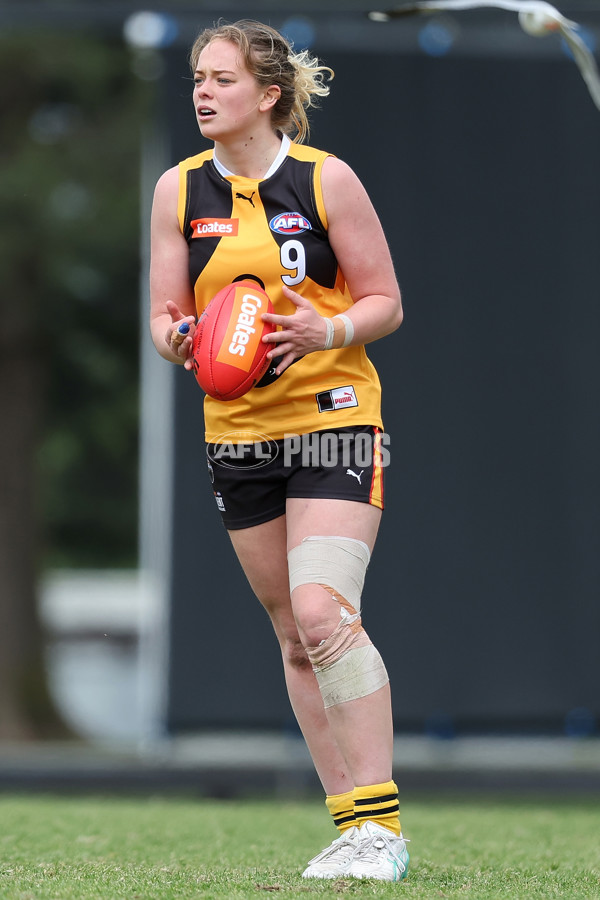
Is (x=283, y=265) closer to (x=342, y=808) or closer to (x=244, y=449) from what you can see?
(x=244, y=449)

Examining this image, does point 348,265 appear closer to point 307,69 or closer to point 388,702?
point 307,69

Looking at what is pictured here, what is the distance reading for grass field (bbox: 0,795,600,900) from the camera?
283cm

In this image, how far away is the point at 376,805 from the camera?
3039 mm

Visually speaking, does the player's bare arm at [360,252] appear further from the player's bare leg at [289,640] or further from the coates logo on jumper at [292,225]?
the player's bare leg at [289,640]

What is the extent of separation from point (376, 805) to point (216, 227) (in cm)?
152

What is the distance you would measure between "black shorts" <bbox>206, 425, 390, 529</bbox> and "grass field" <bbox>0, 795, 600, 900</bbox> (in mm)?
930

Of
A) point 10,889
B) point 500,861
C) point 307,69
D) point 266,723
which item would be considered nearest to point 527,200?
point 266,723

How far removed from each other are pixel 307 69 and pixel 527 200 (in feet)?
13.7

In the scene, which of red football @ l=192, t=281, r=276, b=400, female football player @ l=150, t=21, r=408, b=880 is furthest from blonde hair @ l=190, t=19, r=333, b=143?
red football @ l=192, t=281, r=276, b=400

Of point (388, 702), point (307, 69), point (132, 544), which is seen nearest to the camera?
point (388, 702)

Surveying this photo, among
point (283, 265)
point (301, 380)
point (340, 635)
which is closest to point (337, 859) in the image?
point (340, 635)

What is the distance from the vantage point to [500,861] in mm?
3549

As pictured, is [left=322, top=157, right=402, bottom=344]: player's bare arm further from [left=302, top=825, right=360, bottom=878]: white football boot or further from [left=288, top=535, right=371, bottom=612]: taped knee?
[left=302, top=825, right=360, bottom=878]: white football boot

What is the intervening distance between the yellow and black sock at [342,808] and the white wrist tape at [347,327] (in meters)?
1.17
